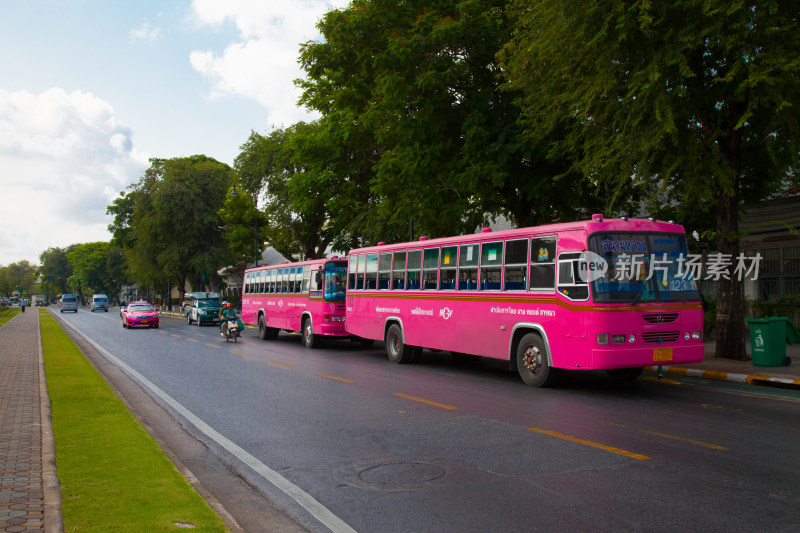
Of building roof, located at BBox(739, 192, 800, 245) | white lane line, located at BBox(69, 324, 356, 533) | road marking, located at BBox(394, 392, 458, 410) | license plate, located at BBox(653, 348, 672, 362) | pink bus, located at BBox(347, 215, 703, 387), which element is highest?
building roof, located at BBox(739, 192, 800, 245)

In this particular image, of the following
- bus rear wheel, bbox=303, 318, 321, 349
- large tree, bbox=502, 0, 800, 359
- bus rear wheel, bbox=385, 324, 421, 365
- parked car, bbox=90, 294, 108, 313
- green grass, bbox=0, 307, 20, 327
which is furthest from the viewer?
parked car, bbox=90, 294, 108, 313

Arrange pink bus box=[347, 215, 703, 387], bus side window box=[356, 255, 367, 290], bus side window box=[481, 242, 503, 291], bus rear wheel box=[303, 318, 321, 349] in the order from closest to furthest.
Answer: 1. pink bus box=[347, 215, 703, 387]
2. bus side window box=[481, 242, 503, 291]
3. bus side window box=[356, 255, 367, 290]
4. bus rear wheel box=[303, 318, 321, 349]

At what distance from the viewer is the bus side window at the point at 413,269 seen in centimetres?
1672

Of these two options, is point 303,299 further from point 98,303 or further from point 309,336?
point 98,303

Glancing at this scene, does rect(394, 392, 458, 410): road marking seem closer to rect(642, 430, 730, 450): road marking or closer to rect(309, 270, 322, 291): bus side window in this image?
rect(642, 430, 730, 450): road marking

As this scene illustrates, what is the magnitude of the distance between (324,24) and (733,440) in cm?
1995

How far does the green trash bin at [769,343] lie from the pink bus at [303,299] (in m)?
12.2

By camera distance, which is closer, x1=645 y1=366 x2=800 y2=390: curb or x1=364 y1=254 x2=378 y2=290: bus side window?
x1=645 y1=366 x2=800 y2=390: curb

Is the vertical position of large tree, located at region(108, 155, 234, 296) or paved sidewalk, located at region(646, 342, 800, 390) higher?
large tree, located at region(108, 155, 234, 296)

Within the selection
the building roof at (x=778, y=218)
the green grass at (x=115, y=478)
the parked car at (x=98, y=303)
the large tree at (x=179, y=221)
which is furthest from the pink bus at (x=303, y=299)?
the parked car at (x=98, y=303)

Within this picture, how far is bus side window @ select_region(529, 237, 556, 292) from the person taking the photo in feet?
39.7

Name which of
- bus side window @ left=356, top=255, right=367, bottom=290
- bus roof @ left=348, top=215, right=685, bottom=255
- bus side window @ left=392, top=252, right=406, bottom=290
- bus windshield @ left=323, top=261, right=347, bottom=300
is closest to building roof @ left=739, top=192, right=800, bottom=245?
bus roof @ left=348, top=215, right=685, bottom=255

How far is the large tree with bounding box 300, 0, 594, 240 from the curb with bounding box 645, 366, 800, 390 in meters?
6.66

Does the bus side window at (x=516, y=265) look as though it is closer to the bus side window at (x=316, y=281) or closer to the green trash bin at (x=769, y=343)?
the green trash bin at (x=769, y=343)
